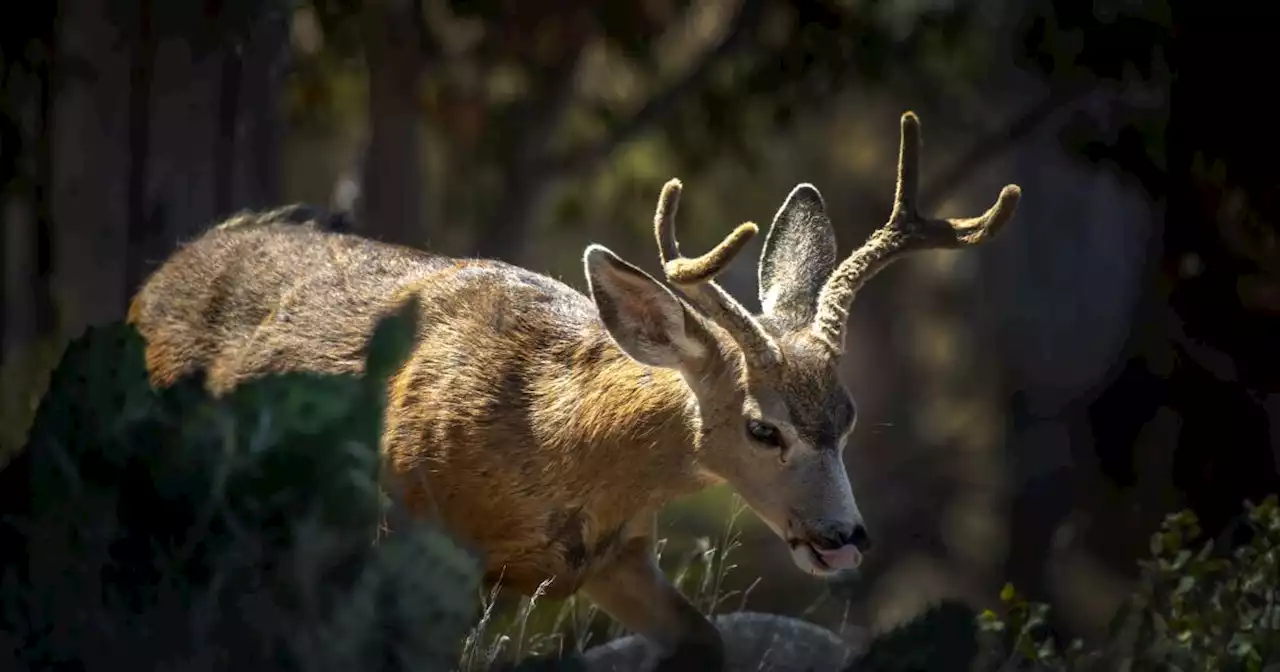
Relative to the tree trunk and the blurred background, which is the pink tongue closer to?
the blurred background

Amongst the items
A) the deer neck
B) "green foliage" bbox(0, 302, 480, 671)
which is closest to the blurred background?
the deer neck

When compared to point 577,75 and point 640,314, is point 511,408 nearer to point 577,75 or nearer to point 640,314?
point 640,314

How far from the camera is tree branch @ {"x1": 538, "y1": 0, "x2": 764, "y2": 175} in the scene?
11.2m

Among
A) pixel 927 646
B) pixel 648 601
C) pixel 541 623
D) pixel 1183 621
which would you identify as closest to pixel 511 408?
pixel 648 601

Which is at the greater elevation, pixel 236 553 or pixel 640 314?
pixel 640 314

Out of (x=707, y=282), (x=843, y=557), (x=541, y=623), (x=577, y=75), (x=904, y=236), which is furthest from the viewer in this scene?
(x=577, y=75)

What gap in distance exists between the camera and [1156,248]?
12.2 m

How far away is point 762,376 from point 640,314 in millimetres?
399

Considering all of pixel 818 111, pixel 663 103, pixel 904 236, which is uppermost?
pixel 663 103

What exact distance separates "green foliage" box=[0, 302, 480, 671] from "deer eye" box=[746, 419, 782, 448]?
1.48 meters

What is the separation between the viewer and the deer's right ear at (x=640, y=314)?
18.9 feet

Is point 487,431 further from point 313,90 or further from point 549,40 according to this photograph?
point 313,90

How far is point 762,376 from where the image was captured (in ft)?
19.2

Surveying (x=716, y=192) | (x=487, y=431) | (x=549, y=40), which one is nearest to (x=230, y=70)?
(x=549, y=40)
